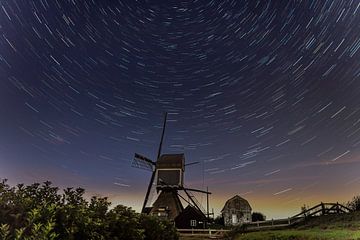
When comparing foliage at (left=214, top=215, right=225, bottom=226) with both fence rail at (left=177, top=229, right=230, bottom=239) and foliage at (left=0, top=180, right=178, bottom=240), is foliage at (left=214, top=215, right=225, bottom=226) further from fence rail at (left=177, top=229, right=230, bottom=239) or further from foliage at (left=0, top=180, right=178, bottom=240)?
foliage at (left=0, top=180, right=178, bottom=240)

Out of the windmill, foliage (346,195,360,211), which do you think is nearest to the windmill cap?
Answer: the windmill

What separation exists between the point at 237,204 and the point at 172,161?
43.1 feet

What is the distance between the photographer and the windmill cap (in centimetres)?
4121

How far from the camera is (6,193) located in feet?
16.4

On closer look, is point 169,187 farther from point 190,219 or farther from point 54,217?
point 54,217

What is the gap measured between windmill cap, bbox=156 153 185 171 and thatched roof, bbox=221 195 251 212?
10.9 meters

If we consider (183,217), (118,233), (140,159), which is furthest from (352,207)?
(118,233)

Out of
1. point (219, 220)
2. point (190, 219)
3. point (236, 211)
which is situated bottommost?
point (190, 219)

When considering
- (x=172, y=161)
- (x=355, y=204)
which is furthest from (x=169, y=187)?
(x=355, y=204)

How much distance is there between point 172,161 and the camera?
41.8 metres

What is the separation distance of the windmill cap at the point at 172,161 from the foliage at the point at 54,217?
32.2 meters

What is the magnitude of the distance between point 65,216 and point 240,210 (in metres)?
44.0

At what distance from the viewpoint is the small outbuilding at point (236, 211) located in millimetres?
45556

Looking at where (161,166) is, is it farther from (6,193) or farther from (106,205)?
(6,193)
